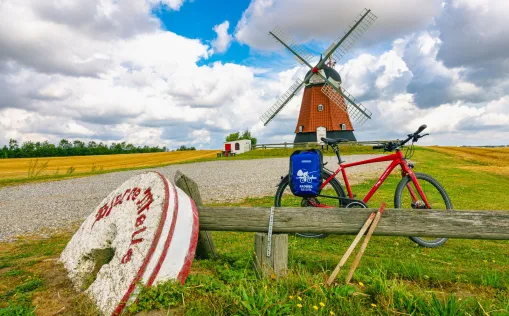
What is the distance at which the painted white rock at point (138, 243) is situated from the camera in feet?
10.7

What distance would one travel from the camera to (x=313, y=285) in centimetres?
316

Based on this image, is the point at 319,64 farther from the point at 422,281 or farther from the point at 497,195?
the point at 422,281

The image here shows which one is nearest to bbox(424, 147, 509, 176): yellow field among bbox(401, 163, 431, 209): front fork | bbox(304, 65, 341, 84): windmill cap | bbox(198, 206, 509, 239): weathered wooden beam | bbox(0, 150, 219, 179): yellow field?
bbox(304, 65, 341, 84): windmill cap

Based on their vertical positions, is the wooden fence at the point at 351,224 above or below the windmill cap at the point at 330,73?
below

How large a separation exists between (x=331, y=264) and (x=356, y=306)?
115 cm

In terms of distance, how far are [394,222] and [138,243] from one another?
2699 millimetres

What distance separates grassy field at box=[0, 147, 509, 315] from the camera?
2.94m

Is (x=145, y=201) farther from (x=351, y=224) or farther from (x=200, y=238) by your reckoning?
(x=351, y=224)

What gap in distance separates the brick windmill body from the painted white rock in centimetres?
2765

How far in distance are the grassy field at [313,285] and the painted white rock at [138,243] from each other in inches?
6.1

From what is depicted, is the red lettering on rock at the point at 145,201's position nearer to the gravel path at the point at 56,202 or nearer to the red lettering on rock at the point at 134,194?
the red lettering on rock at the point at 134,194

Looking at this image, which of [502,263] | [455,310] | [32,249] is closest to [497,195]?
[502,263]

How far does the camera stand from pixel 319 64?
2991 cm

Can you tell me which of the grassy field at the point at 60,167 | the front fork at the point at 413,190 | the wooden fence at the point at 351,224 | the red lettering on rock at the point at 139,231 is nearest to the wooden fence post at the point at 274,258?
the wooden fence at the point at 351,224
